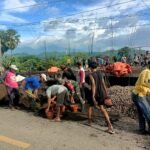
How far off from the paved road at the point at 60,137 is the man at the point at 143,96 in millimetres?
465

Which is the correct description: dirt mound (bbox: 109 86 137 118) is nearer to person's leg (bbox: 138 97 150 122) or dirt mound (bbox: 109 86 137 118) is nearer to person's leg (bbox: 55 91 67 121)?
person's leg (bbox: 55 91 67 121)

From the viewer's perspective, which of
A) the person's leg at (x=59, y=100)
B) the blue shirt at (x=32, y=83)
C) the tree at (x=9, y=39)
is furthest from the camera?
the tree at (x=9, y=39)

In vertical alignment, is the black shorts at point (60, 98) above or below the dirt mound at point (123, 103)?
above

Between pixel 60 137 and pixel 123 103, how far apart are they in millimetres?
3957

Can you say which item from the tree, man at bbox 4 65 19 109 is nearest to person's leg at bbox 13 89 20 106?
man at bbox 4 65 19 109

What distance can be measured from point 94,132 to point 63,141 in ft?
3.83

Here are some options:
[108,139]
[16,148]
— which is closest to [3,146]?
[16,148]

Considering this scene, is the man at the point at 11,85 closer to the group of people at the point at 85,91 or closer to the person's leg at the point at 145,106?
the group of people at the point at 85,91

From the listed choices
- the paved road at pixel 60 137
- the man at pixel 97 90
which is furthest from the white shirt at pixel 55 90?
the man at pixel 97 90

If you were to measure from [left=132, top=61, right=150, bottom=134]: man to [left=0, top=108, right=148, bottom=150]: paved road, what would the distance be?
0.47 metres

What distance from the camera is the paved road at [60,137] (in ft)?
24.7

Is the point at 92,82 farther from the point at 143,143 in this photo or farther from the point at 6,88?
the point at 6,88

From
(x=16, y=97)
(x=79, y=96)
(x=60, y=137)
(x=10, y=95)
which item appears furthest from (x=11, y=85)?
(x=60, y=137)

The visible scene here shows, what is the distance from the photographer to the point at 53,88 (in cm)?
1098
